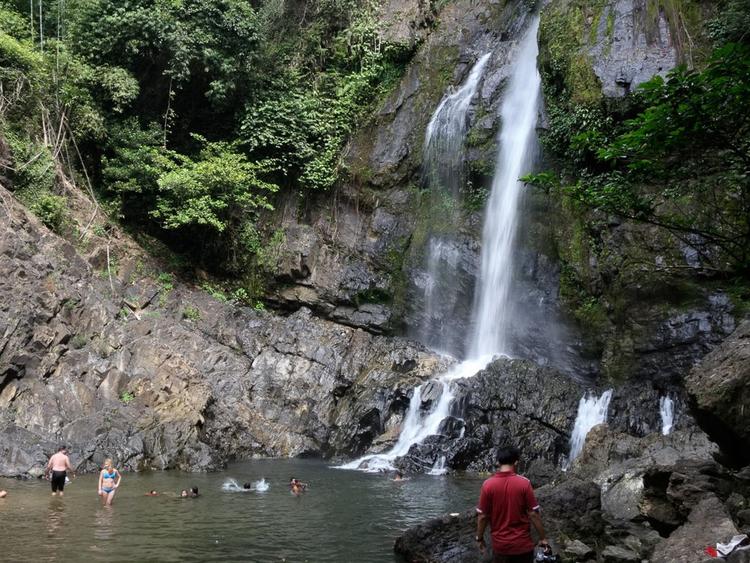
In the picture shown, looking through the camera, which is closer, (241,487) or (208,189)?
(241,487)

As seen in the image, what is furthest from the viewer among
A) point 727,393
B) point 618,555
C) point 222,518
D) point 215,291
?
point 215,291

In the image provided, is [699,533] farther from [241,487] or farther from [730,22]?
[730,22]

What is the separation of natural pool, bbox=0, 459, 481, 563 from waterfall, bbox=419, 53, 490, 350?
299 inches

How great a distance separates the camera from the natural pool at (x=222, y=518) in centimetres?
834

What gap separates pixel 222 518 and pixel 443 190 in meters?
15.3

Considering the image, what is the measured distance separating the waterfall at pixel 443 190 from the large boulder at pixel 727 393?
1473cm

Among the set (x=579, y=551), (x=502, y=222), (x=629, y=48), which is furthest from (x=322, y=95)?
(x=579, y=551)

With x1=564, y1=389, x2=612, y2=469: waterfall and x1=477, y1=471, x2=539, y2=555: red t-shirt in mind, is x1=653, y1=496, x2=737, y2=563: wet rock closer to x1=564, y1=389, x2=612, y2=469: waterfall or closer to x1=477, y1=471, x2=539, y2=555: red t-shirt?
x1=477, y1=471, x2=539, y2=555: red t-shirt

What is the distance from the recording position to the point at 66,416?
15.2 meters

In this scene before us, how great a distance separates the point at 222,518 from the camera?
10586 millimetres

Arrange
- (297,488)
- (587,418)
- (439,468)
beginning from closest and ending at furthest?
(297,488)
(439,468)
(587,418)

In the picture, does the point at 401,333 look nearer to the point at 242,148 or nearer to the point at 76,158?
the point at 242,148

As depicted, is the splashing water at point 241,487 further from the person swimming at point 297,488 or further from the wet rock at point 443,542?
the wet rock at point 443,542

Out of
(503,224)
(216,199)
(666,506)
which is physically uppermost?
(216,199)
